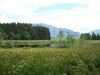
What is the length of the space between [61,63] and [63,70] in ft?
2.60

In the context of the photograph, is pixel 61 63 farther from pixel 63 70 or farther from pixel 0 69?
pixel 0 69

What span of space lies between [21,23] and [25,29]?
7669mm

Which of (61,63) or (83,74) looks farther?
(61,63)

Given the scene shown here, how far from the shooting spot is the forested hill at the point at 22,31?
144 m

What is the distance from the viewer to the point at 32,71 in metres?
7.61

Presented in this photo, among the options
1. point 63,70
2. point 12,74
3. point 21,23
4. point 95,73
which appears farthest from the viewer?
point 21,23

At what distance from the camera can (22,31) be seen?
479 ft

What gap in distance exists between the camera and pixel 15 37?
474ft

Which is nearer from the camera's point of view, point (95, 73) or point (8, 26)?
point (95, 73)

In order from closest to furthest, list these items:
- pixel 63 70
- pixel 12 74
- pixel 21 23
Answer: pixel 12 74, pixel 63 70, pixel 21 23

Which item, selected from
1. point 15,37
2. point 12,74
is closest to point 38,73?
point 12,74

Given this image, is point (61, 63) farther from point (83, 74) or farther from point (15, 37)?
point (15, 37)

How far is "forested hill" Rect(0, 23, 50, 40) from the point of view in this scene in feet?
473

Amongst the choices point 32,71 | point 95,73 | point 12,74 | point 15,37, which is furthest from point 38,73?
point 15,37
